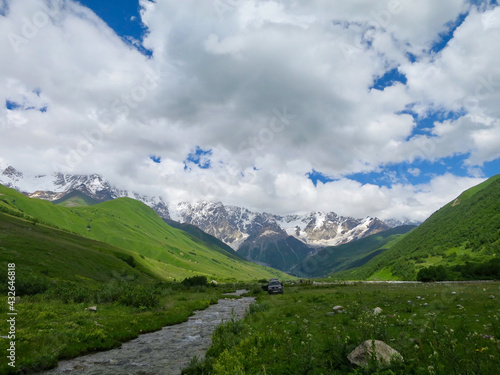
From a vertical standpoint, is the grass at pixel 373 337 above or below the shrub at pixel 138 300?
above

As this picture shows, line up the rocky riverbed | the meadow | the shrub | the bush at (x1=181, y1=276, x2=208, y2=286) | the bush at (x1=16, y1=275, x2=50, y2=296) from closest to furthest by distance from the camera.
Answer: the rocky riverbed, the meadow, the bush at (x1=16, y1=275, x2=50, y2=296), the shrub, the bush at (x1=181, y1=276, x2=208, y2=286)

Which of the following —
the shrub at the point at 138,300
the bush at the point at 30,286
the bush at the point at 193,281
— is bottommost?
the bush at the point at 193,281

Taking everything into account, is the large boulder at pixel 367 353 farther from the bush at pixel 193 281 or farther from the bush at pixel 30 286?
the bush at pixel 193 281

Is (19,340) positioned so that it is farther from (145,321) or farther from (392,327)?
(392,327)

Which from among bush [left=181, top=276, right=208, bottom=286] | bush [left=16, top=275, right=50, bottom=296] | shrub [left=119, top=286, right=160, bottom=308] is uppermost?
bush [left=16, top=275, right=50, bottom=296]

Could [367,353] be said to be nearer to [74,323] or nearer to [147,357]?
[147,357]

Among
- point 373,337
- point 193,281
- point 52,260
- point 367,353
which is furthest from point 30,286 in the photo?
point 193,281

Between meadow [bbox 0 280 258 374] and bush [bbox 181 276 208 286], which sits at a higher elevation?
meadow [bbox 0 280 258 374]

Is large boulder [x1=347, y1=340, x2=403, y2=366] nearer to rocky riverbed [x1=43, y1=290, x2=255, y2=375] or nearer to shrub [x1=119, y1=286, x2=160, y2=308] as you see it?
rocky riverbed [x1=43, y1=290, x2=255, y2=375]

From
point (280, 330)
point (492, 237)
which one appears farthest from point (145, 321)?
point (492, 237)

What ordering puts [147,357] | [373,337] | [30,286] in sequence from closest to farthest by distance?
[373,337]
[147,357]
[30,286]

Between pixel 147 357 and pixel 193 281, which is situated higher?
pixel 147 357

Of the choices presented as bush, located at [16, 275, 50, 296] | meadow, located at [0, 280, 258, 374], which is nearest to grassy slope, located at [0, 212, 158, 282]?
bush, located at [16, 275, 50, 296]

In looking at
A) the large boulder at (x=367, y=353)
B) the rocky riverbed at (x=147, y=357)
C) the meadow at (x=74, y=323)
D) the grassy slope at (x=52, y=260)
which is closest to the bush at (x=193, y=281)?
the grassy slope at (x=52, y=260)
